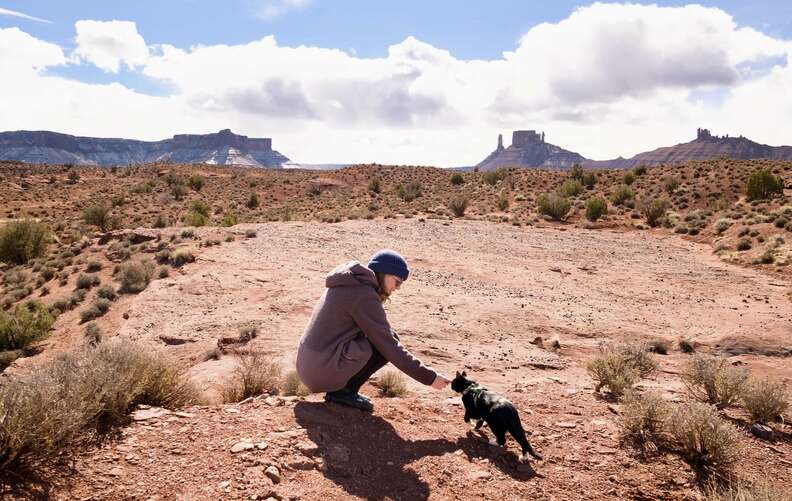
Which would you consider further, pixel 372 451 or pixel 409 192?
pixel 409 192

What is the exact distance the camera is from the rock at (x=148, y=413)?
4.04 m

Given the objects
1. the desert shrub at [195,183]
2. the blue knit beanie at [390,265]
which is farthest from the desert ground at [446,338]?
the desert shrub at [195,183]

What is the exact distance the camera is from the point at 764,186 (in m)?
32.1

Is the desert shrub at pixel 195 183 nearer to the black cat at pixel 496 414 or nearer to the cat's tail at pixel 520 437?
the black cat at pixel 496 414

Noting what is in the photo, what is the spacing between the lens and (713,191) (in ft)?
117

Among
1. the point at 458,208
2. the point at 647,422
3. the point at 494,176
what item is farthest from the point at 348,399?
the point at 494,176

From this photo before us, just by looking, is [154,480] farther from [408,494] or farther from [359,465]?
[408,494]

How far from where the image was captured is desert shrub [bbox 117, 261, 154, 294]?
44.5ft

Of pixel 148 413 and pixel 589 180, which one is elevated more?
pixel 589 180

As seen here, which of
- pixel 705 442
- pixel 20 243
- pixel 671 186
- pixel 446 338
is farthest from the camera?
pixel 671 186

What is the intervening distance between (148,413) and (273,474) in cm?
141

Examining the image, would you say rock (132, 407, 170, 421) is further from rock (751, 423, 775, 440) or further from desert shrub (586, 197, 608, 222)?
desert shrub (586, 197, 608, 222)

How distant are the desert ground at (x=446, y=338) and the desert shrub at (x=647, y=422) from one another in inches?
5.5

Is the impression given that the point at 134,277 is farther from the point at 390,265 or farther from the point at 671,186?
the point at 671,186
